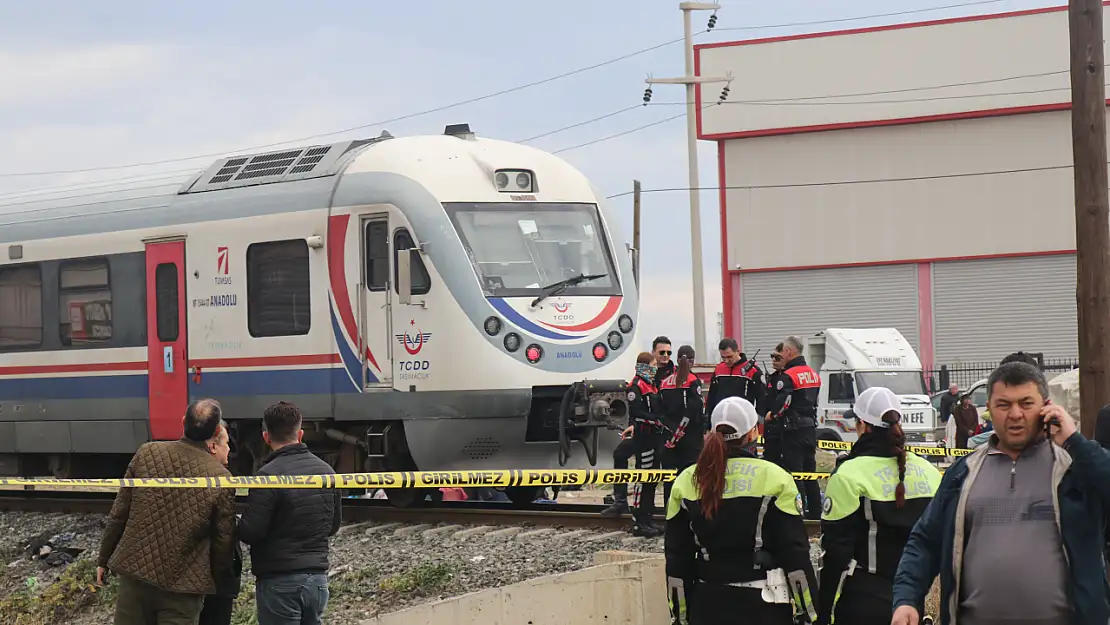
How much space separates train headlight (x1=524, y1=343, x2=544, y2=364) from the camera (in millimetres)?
13539

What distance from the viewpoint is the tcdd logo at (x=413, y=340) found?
44.4 feet

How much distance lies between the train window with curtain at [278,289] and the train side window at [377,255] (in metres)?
0.65

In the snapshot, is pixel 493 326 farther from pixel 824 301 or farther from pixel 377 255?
pixel 824 301

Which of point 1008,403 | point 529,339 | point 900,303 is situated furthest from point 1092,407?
point 900,303

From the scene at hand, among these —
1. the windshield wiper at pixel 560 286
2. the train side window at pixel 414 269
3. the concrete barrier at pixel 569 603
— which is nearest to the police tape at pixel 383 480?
the concrete barrier at pixel 569 603

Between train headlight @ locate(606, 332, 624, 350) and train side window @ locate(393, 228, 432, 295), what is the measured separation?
64.8 inches

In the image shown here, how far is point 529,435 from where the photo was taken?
45.0 ft

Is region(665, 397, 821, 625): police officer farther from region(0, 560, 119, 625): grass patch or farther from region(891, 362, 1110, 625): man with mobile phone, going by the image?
region(0, 560, 119, 625): grass patch

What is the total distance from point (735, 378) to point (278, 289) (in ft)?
14.1

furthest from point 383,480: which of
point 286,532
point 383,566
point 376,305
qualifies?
point 376,305

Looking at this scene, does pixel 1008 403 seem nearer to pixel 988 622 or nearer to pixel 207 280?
pixel 988 622

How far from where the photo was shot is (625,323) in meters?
14.1

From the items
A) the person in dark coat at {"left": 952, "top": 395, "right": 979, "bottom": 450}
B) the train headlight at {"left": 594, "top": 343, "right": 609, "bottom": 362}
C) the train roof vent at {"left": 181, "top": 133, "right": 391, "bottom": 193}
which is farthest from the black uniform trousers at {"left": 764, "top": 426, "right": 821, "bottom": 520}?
the person in dark coat at {"left": 952, "top": 395, "right": 979, "bottom": 450}

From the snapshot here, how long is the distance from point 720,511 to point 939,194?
3772 centimetres
